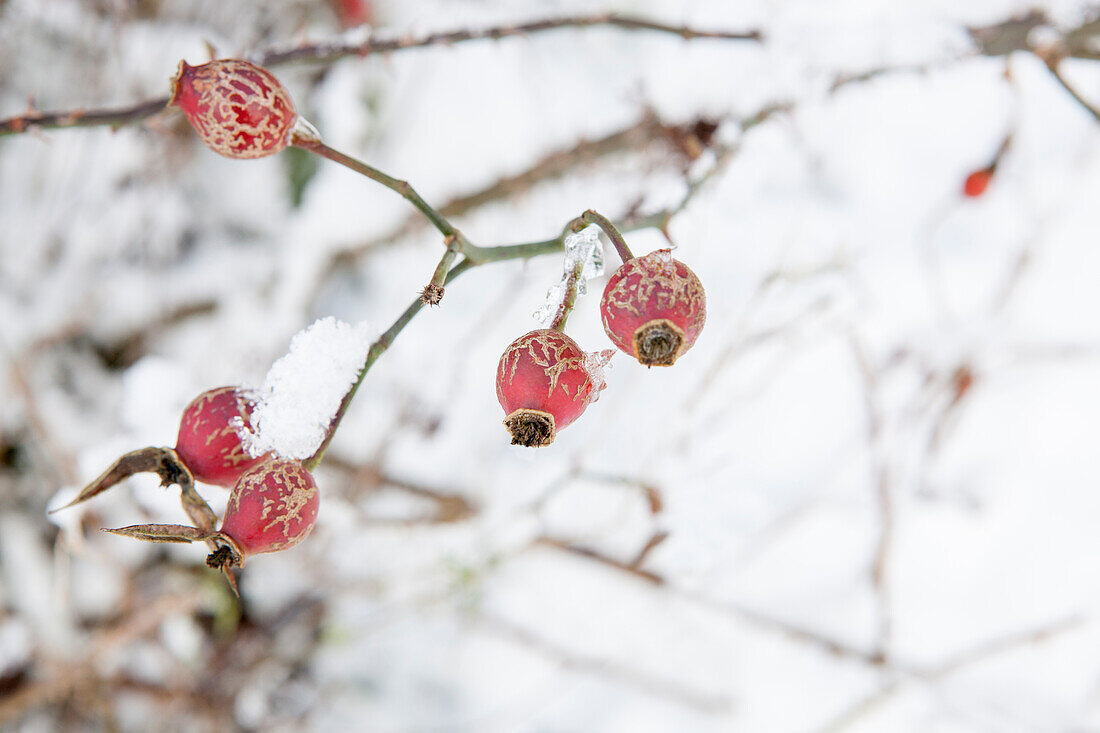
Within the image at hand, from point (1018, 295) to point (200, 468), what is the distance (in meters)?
2.57

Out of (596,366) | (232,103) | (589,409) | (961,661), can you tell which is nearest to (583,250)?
(596,366)

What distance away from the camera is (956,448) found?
2430 millimetres

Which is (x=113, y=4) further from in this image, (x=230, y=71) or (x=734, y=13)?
(x=734, y=13)

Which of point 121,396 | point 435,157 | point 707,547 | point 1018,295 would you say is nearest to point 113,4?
point 435,157

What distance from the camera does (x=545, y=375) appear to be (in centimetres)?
80

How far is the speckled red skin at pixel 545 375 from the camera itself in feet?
2.62

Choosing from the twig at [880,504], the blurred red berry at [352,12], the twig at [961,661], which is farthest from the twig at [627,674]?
the blurred red berry at [352,12]

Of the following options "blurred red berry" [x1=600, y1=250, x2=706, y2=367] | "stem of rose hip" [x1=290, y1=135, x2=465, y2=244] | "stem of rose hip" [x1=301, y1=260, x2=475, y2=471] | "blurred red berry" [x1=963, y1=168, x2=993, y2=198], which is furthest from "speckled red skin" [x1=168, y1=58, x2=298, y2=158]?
"blurred red berry" [x1=963, y1=168, x2=993, y2=198]

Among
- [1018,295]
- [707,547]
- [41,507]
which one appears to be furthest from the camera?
[41,507]

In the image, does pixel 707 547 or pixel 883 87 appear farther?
pixel 883 87

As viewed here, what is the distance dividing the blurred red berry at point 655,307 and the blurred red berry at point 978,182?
67.1 inches

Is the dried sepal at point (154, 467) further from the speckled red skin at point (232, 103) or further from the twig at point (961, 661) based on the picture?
the twig at point (961, 661)

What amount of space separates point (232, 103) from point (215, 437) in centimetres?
45

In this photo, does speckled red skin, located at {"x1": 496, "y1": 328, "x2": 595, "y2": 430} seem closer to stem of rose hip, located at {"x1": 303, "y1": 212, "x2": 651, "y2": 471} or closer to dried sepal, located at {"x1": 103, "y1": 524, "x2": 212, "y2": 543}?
stem of rose hip, located at {"x1": 303, "y1": 212, "x2": 651, "y2": 471}
